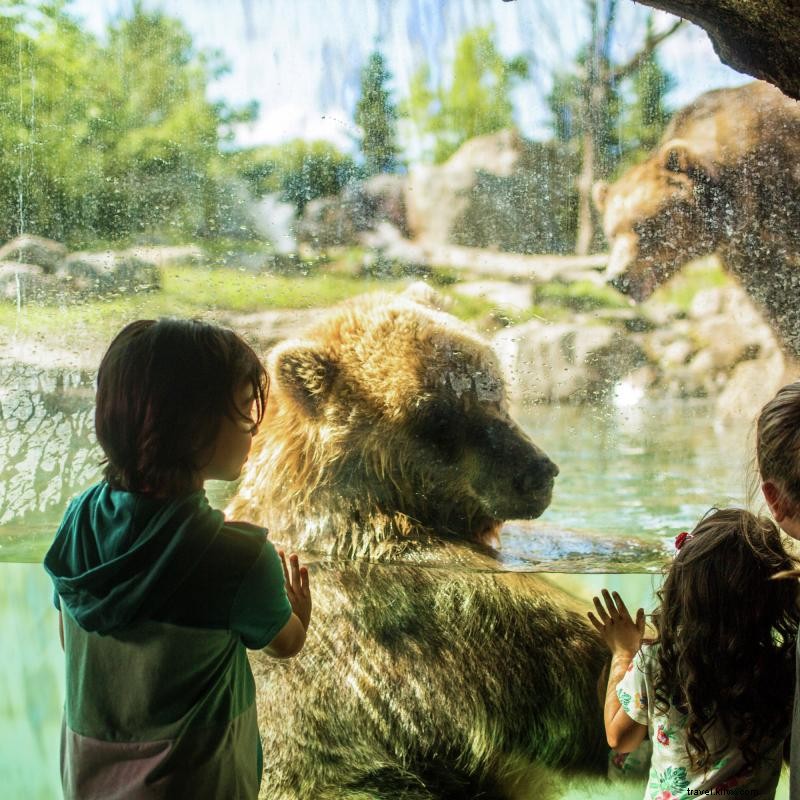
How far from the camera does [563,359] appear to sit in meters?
3.16

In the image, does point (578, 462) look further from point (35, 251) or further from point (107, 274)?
point (35, 251)

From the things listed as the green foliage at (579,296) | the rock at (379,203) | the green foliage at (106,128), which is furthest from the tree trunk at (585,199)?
the green foliage at (106,128)

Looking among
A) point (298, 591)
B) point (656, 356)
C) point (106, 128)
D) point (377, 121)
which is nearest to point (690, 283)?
point (656, 356)

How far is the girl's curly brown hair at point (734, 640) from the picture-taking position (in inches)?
76.6

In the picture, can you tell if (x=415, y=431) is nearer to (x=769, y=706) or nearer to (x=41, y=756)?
(x=769, y=706)

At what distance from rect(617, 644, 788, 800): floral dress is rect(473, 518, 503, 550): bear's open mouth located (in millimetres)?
1125

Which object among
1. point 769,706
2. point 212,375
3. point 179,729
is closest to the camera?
point 179,729

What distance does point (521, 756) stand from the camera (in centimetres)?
327

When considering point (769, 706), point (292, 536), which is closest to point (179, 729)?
point (769, 706)

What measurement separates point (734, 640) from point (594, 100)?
202 centimetres

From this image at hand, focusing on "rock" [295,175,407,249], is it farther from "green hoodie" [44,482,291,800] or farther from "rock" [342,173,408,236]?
"green hoodie" [44,482,291,800]

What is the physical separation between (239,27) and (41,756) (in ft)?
14.0

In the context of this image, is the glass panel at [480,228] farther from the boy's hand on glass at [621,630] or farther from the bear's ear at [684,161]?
the boy's hand on glass at [621,630]

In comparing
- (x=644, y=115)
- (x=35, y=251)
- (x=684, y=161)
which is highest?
(x=644, y=115)
